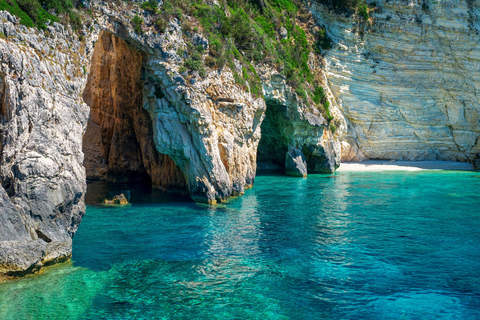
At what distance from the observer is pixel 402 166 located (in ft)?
158

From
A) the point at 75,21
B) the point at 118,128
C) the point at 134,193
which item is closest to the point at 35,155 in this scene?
the point at 75,21

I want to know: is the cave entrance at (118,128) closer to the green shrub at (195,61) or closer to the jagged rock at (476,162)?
the green shrub at (195,61)

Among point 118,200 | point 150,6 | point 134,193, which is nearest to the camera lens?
point 150,6

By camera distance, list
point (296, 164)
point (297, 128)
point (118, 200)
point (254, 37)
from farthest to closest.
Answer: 1. point (296, 164)
2. point (297, 128)
3. point (254, 37)
4. point (118, 200)

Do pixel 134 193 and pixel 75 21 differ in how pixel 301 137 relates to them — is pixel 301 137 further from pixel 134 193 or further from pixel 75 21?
pixel 75 21

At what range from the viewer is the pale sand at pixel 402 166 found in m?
47.3

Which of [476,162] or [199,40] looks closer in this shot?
[199,40]

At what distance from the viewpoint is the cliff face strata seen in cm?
4897

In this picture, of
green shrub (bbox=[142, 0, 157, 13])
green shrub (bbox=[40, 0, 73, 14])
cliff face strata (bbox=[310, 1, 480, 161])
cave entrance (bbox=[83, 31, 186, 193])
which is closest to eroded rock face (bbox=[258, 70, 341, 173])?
cliff face strata (bbox=[310, 1, 480, 161])

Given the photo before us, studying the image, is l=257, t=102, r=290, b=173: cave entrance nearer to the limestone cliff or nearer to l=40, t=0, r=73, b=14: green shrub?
the limestone cliff

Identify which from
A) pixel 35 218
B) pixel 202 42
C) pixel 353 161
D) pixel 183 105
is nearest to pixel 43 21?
pixel 35 218

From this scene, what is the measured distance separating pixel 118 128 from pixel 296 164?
17616 millimetres

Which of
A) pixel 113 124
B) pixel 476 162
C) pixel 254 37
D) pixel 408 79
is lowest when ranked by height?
pixel 476 162

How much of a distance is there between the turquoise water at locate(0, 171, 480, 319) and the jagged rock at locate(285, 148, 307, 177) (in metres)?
14.2
